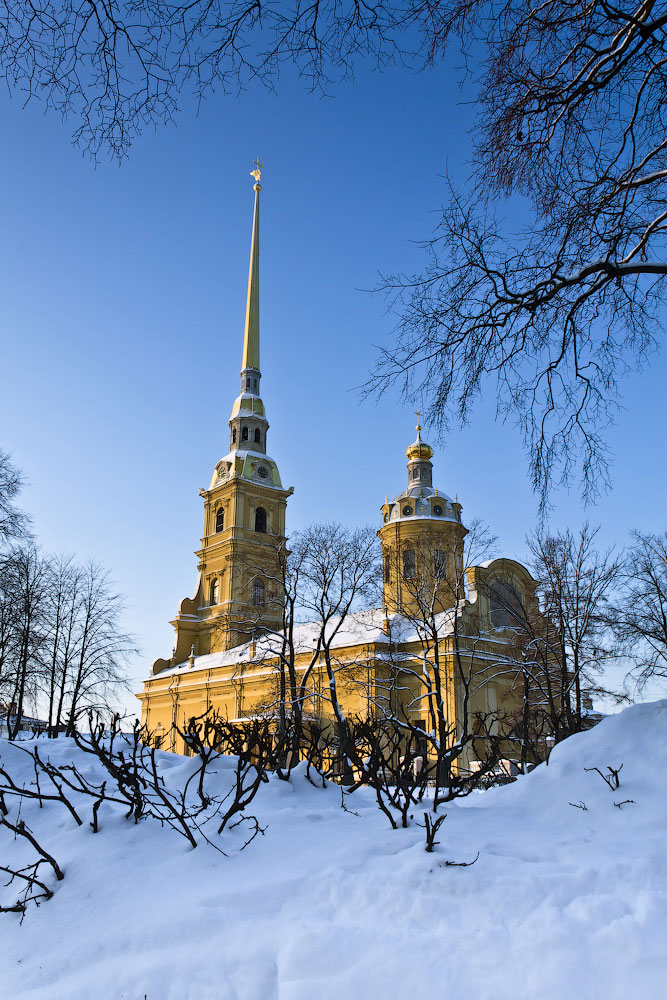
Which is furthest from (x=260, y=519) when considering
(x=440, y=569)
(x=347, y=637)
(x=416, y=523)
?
(x=440, y=569)

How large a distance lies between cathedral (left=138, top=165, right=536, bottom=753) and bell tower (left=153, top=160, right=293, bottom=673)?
0.08 metres

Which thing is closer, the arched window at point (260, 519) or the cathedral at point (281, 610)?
the cathedral at point (281, 610)

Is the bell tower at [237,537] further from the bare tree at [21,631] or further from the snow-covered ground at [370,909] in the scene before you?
the snow-covered ground at [370,909]

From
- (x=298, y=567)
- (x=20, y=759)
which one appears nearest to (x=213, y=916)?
(x=20, y=759)

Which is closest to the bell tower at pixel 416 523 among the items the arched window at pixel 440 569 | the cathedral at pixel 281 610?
the cathedral at pixel 281 610

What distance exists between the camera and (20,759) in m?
7.02

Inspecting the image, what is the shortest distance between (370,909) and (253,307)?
58007 mm

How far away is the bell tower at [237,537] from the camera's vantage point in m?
44.4

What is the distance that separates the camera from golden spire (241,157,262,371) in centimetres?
5569

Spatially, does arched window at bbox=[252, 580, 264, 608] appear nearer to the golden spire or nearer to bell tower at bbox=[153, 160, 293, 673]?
bell tower at bbox=[153, 160, 293, 673]

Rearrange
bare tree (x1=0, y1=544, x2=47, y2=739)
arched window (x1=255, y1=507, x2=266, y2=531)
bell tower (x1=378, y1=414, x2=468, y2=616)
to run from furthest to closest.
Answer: arched window (x1=255, y1=507, x2=266, y2=531) < bell tower (x1=378, y1=414, x2=468, y2=616) < bare tree (x1=0, y1=544, x2=47, y2=739)

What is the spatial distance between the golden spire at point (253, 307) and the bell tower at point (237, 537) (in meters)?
5.51

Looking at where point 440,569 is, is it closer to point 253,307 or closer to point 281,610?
point 281,610

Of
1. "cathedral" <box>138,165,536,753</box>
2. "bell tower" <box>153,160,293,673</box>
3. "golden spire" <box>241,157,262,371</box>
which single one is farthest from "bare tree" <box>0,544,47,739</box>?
"golden spire" <box>241,157,262,371</box>
